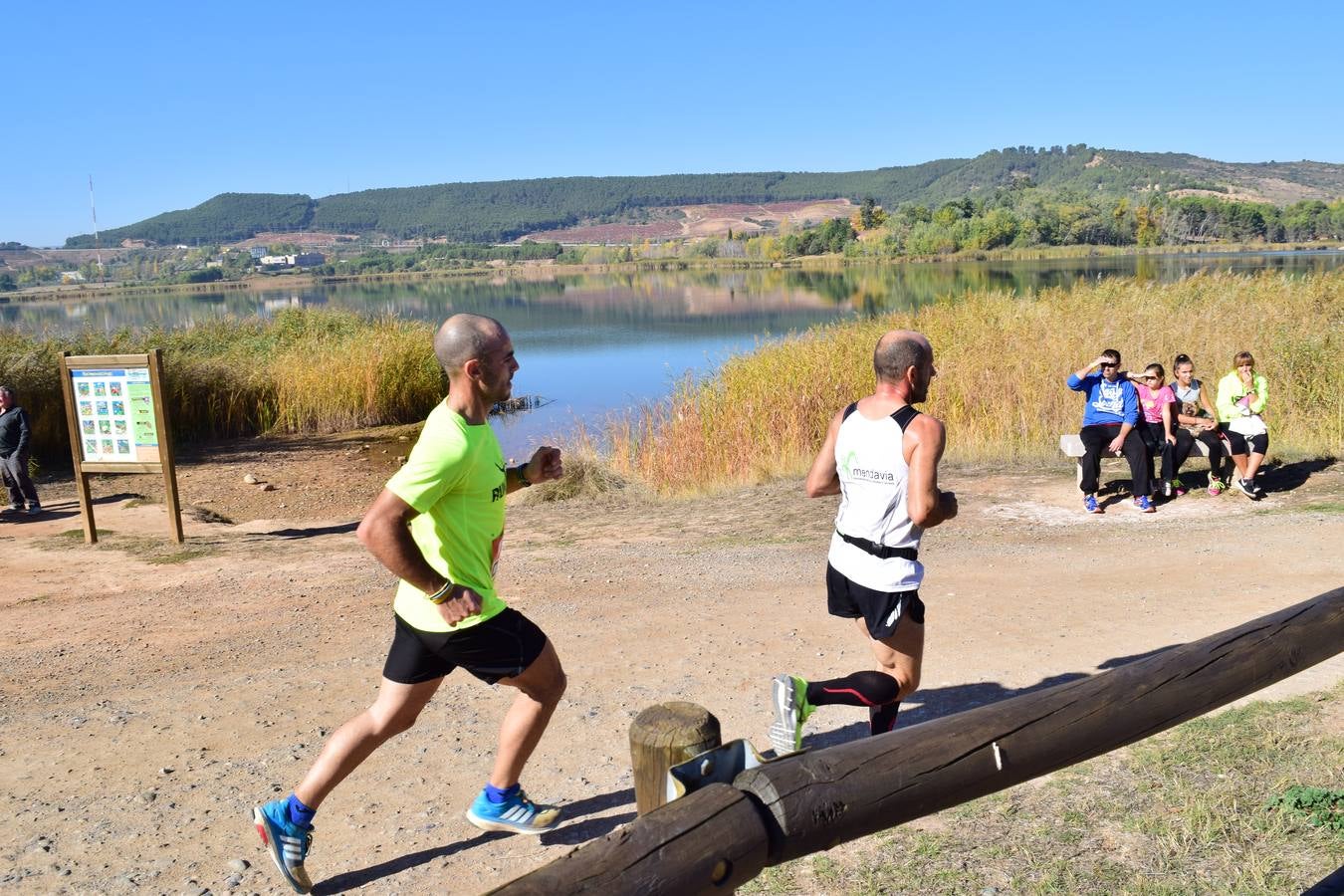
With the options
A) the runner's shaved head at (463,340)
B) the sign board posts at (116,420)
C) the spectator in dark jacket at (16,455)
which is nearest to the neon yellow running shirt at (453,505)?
the runner's shaved head at (463,340)

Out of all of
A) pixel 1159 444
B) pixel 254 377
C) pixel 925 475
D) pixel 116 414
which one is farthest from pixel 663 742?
pixel 254 377

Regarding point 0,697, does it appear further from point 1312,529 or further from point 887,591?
point 1312,529

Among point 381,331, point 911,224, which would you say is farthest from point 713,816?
point 911,224

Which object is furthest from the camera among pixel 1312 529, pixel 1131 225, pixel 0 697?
pixel 1131 225

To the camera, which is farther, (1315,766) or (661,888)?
(1315,766)

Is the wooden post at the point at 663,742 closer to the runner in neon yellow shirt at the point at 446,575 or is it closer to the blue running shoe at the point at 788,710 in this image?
the runner in neon yellow shirt at the point at 446,575

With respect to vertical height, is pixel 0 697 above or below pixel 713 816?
below

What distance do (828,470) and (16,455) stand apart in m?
10.9

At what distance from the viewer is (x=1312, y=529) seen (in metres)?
8.55

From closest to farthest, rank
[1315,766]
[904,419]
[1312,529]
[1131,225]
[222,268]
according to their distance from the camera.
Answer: [904,419] → [1315,766] → [1312,529] → [1131,225] → [222,268]

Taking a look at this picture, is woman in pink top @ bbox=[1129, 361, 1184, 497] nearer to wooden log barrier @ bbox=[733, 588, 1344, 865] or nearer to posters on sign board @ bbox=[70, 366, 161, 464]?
wooden log barrier @ bbox=[733, 588, 1344, 865]

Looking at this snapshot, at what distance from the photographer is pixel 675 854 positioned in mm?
1791

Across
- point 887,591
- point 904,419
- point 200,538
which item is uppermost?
point 904,419

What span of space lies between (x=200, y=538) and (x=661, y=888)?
9990mm
